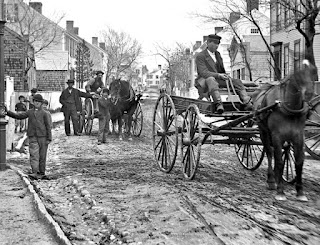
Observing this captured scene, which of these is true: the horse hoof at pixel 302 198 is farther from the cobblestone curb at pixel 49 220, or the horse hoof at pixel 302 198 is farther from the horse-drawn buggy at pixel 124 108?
the horse-drawn buggy at pixel 124 108

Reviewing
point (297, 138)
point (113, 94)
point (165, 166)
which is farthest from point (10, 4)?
point (297, 138)

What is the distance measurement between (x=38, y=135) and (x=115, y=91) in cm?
769

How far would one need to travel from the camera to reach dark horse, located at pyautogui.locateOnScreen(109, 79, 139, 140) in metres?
17.8

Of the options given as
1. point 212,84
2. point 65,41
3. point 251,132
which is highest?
point 65,41

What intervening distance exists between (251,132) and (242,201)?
202 cm

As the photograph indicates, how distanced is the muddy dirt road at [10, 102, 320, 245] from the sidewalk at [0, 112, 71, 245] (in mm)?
206

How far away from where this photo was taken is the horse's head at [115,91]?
1783cm

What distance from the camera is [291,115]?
8.15m

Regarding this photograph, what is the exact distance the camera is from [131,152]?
47.1ft

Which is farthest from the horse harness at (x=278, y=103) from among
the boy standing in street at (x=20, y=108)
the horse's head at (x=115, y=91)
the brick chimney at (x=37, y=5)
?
the brick chimney at (x=37, y=5)

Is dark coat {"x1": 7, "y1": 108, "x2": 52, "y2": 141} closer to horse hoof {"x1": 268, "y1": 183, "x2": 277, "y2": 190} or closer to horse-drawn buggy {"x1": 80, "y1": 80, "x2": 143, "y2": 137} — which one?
horse hoof {"x1": 268, "y1": 183, "x2": 277, "y2": 190}

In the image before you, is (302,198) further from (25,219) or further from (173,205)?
(25,219)

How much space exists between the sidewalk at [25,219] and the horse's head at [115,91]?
8129mm

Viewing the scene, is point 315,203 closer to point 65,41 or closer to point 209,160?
point 209,160
